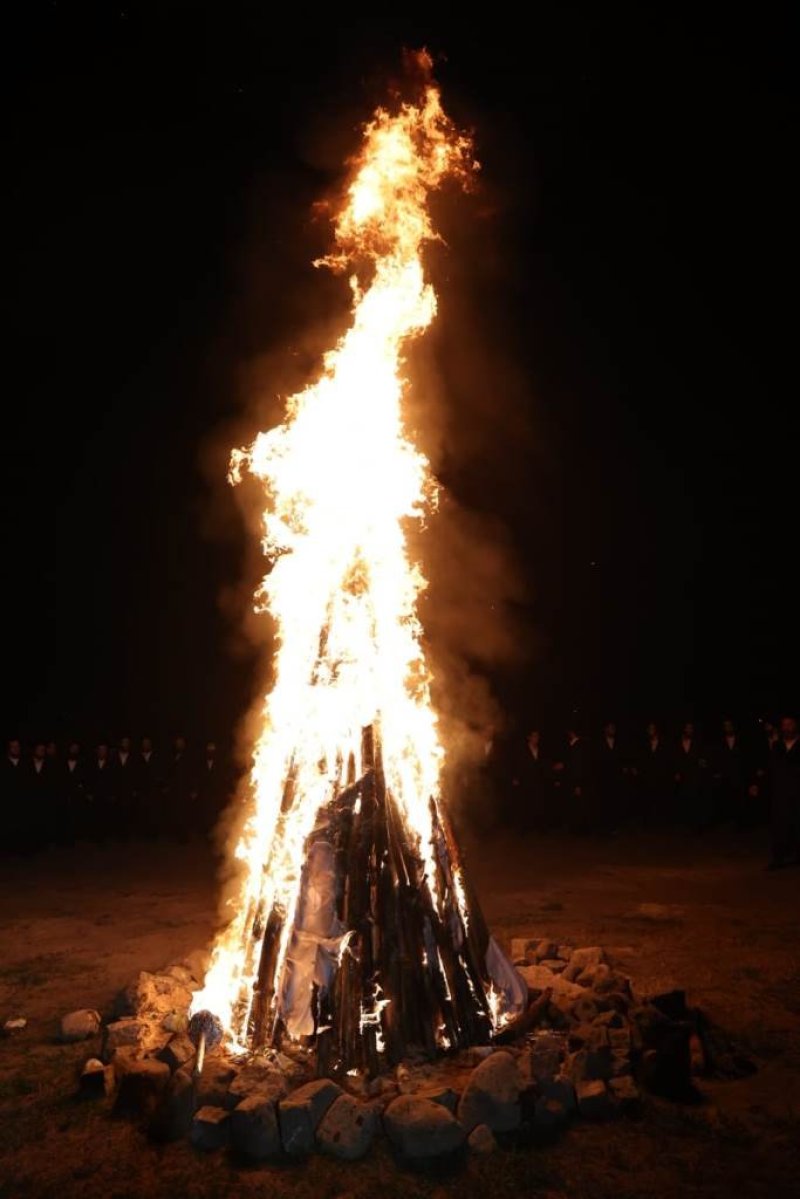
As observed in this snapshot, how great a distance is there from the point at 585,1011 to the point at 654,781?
11.1 m

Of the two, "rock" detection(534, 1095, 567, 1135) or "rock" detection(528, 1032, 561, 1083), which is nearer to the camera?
"rock" detection(534, 1095, 567, 1135)

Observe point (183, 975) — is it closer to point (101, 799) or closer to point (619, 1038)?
point (619, 1038)

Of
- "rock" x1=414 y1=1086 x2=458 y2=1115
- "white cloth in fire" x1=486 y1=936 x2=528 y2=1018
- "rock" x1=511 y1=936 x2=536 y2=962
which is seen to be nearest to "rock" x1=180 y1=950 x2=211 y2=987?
"white cloth in fire" x1=486 y1=936 x2=528 y2=1018

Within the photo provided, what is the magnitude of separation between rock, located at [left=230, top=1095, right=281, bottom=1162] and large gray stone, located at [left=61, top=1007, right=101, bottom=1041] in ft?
7.83

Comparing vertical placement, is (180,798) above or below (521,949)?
above

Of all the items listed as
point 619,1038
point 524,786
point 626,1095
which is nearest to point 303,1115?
point 626,1095

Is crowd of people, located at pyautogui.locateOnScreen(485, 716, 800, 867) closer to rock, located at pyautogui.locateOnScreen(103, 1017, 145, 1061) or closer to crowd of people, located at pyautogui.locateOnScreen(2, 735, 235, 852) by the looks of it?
crowd of people, located at pyautogui.locateOnScreen(2, 735, 235, 852)

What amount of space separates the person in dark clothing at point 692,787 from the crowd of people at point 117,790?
32.5ft

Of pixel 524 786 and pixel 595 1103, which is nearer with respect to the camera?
pixel 595 1103

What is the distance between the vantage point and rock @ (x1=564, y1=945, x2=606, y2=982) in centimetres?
787

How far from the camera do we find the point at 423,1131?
525 cm

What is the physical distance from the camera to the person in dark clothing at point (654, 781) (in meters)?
17.3

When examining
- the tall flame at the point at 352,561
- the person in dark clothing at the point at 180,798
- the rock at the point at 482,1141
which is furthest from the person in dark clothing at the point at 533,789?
the rock at the point at 482,1141

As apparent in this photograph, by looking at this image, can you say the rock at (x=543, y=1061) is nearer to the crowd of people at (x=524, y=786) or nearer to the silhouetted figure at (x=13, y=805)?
the crowd of people at (x=524, y=786)
